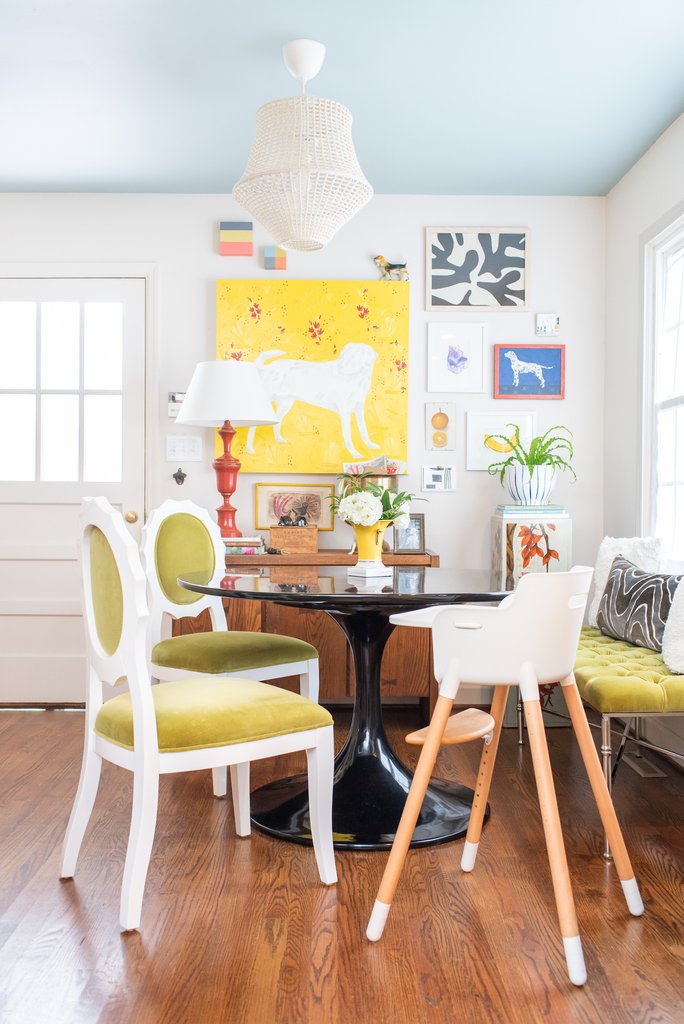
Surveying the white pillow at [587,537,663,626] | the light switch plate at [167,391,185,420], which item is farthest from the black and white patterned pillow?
the light switch plate at [167,391,185,420]

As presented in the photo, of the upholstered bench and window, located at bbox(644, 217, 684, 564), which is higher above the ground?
window, located at bbox(644, 217, 684, 564)

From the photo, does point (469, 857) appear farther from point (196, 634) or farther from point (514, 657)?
point (196, 634)

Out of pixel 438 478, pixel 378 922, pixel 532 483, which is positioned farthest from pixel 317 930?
pixel 438 478

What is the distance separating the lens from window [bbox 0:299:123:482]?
13.7 feet

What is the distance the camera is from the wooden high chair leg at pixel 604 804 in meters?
1.96

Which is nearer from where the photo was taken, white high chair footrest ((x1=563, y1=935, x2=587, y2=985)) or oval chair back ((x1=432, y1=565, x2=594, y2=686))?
white high chair footrest ((x1=563, y1=935, x2=587, y2=985))

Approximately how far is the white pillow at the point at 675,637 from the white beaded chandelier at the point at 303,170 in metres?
1.55

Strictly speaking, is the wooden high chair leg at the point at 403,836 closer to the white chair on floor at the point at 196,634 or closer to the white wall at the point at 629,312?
the white chair on floor at the point at 196,634

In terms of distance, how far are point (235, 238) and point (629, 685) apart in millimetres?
2782

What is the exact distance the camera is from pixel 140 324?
4.17 m

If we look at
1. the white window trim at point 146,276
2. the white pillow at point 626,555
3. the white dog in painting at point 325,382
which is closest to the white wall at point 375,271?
the white window trim at point 146,276

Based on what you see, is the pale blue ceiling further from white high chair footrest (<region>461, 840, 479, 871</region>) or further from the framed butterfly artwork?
white high chair footrest (<region>461, 840, 479, 871</region>)

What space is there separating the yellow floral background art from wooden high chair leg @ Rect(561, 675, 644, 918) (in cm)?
229

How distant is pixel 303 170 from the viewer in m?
2.47
